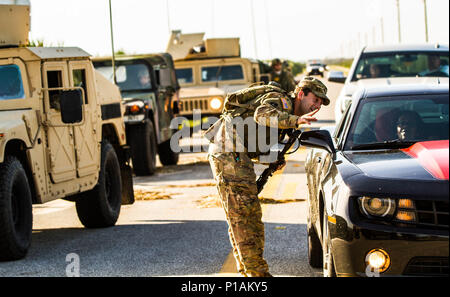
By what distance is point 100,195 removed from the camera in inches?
389

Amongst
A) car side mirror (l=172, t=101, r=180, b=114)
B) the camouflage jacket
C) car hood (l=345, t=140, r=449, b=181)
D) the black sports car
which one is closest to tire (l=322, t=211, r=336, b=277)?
the black sports car

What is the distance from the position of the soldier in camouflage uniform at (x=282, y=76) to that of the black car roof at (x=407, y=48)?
5.91 metres

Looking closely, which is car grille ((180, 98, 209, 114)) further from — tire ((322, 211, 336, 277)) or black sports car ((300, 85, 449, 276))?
tire ((322, 211, 336, 277))

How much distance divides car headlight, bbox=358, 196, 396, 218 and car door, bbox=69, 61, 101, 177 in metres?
5.10

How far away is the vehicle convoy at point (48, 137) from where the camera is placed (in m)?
8.12

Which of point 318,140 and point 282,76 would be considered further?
point 282,76

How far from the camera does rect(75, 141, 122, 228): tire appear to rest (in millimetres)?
9844

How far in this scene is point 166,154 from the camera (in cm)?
1686

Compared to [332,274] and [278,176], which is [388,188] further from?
[278,176]

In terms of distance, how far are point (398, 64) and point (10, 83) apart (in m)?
6.65

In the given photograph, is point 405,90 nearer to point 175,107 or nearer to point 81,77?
point 81,77

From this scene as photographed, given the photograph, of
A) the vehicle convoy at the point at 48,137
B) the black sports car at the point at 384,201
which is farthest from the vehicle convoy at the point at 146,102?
the black sports car at the point at 384,201

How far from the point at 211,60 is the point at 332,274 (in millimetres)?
16035

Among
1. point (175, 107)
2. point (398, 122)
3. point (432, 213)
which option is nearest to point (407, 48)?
point (175, 107)
